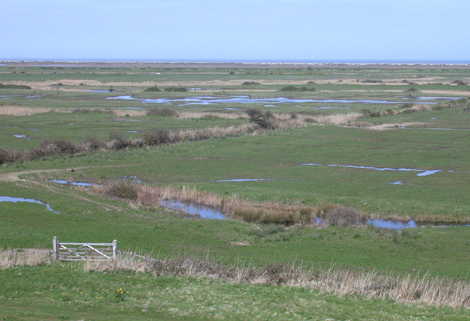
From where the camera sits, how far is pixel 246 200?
107 ft

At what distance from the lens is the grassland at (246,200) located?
592 inches

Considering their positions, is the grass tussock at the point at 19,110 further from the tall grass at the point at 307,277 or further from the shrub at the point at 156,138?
the tall grass at the point at 307,277

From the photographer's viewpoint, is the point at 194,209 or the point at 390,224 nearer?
the point at 390,224

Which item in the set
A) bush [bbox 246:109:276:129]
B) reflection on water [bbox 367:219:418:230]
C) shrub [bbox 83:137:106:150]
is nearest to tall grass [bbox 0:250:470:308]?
reflection on water [bbox 367:219:418:230]

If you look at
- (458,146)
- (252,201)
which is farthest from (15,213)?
(458,146)

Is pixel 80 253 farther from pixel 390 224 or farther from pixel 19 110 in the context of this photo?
pixel 19 110

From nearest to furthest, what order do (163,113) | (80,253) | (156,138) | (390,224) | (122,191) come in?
1. (80,253)
2. (390,224)
3. (122,191)
4. (156,138)
5. (163,113)

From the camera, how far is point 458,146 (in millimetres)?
52062

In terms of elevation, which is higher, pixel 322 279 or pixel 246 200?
pixel 322 279

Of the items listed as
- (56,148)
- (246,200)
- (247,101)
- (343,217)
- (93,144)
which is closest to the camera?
(343,217)

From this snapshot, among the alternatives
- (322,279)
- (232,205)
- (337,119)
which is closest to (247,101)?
(337,119)

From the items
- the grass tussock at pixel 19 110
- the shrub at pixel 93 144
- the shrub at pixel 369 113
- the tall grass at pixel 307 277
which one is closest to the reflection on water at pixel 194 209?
the tall grass at pixel 307 277

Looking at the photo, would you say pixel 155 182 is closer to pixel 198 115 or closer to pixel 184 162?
pixel 184 162

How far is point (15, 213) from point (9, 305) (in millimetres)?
16208
